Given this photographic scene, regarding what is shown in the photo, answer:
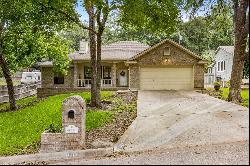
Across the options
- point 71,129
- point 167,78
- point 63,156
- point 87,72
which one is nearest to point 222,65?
point 167,78

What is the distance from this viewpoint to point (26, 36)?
72.1 feet

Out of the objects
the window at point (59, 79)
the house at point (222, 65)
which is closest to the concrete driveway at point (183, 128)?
the window at point (59, 79)

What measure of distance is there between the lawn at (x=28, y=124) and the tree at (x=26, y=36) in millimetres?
3155

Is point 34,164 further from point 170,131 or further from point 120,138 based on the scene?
point 170,131

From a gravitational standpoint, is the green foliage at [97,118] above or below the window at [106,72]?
below

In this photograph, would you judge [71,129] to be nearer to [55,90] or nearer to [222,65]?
[55,90]

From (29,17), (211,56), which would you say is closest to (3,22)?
(29,17)

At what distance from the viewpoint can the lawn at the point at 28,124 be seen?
12.4 meters

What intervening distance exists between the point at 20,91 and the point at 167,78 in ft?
40.9

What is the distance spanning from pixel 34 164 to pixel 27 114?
431 inches

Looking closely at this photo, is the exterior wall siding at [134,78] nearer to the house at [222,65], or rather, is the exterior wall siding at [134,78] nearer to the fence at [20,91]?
the fence at [20,91]

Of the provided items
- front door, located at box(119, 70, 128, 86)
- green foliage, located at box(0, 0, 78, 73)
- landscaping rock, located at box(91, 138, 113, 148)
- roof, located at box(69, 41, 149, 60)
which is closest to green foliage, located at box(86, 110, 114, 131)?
landscaping rock, located at box(91, 138, 113, 148)

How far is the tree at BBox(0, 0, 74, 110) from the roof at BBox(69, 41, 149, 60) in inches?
331

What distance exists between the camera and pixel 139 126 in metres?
12.8
